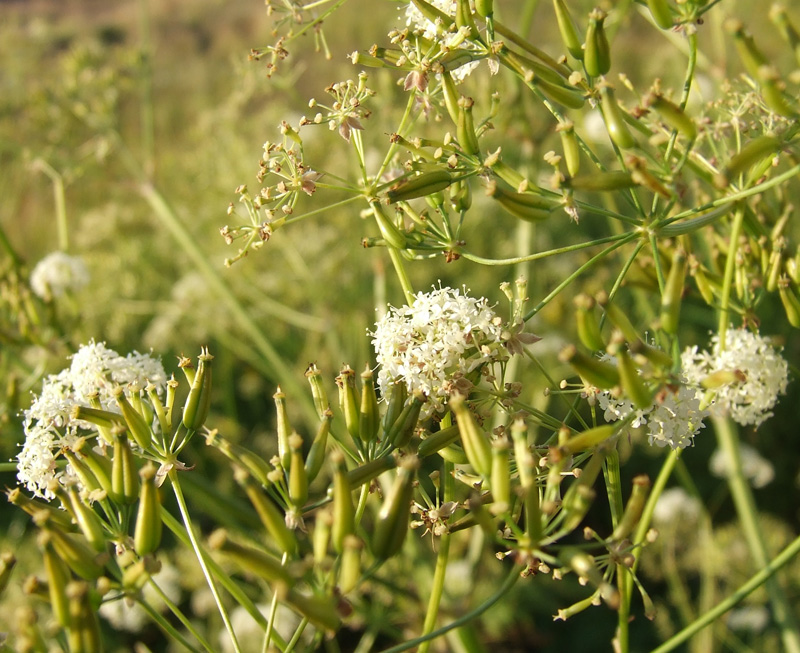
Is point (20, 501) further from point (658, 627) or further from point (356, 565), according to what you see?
point (658, 627)

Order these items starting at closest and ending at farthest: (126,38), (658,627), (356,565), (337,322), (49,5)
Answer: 1. (356,565)
2. (658,627)
3. (337,322)
4. (126,38)
5. (49,5)

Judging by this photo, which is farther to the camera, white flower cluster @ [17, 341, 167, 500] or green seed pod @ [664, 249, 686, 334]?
white flower cluster @ [17, 341, 167, 500]

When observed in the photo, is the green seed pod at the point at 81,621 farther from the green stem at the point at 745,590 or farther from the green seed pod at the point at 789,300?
the green seed pod at the point at 789,300

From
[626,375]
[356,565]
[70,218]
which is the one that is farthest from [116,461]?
[70,218]

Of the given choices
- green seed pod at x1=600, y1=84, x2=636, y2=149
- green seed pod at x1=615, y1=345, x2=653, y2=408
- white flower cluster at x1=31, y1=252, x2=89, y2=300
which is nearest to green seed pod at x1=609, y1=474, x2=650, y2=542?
green seed pod at x1=615, y1=345, x2=653, y2=408

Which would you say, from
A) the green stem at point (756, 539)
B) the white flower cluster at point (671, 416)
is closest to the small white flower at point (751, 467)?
the green stem at point (756, 539)

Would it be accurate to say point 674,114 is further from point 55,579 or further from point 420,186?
point 55,579

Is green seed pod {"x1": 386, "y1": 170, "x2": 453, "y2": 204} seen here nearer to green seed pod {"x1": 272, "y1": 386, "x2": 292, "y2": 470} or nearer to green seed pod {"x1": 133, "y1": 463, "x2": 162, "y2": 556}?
green seed pod {"x1": 272, "y1": 386, "x2": 292, "y2": 470}
